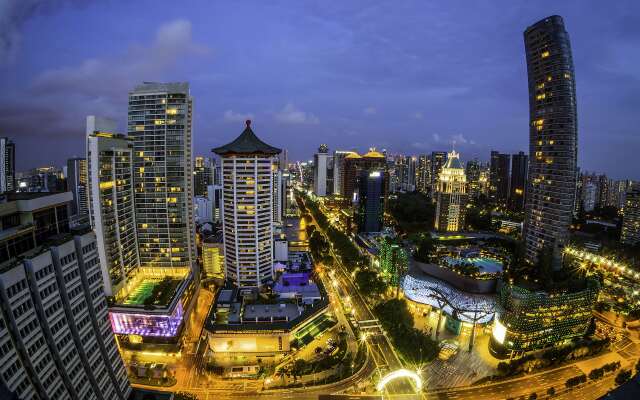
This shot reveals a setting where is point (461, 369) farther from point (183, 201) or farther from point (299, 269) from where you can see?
point (183, 201)

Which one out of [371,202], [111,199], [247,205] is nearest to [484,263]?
[371,202]

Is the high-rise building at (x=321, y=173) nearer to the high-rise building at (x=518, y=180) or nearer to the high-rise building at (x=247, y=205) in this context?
the high-rise building at (x=518, y=180)

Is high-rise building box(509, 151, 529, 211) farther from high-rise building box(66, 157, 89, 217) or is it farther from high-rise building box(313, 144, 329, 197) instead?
high-rise building box(66, 157, 89, 217)

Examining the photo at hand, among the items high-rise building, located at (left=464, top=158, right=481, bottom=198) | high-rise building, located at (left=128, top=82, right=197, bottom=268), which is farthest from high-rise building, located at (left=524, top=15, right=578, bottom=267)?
high-rise building, located at (left=464, top=158, right=481, bottom=198)

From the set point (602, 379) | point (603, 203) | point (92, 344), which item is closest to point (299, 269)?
point (92, 344)

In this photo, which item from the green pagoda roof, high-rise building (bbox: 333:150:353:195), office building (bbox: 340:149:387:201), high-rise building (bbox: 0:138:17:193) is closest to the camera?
the green pagoda roof

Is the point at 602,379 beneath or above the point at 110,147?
beneath
